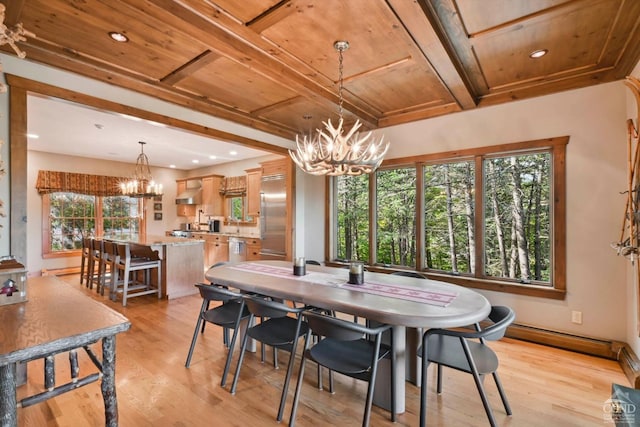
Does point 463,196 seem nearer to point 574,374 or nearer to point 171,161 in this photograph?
point 574,374

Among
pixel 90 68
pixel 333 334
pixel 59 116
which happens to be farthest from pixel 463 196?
pixel 59 116

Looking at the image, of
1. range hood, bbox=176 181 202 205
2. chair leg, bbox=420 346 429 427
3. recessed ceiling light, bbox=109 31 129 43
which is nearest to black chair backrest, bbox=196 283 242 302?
chair leg, bbox=420 346 429 427

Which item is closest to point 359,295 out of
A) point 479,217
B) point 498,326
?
point 498,326

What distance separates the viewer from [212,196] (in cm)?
791

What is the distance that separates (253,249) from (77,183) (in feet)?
14.3

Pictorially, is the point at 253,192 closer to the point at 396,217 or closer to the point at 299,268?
the point at 396,217

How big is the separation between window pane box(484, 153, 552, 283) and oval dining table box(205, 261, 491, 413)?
1.49m

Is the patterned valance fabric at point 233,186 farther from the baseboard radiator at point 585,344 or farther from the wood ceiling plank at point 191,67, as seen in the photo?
the baseboard radiator at point 585,344

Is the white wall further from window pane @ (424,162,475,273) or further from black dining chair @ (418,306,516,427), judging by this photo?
black dining chair @ (418,306,516,427)

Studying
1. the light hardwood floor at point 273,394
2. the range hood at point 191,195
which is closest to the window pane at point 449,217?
the light hardwood floor at point 273,394

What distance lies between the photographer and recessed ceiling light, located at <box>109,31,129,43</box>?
236cm

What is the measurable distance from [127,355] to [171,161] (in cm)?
587

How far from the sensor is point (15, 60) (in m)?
2.51

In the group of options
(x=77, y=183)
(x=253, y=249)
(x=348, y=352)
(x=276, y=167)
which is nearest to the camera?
(x=348, y=352)
